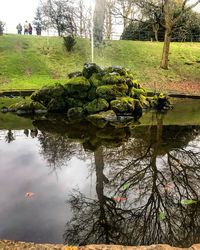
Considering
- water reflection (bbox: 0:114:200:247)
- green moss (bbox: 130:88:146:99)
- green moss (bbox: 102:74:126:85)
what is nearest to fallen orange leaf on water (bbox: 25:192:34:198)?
water reflection (bbox: 0:114:200:247)

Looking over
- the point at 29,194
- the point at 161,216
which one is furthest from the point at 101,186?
the point at 161,216

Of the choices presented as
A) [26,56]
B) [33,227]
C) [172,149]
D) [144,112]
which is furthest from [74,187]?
[26,56]

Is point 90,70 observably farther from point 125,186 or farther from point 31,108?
point 125,186

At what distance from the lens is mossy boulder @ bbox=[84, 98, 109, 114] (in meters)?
15.1

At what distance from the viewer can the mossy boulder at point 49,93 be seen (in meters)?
16.2

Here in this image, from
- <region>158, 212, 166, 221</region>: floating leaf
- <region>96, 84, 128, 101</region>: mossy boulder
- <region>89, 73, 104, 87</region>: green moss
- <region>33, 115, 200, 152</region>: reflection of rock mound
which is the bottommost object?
<region>33, 115, 200, 152</region>: reflection of rock mound

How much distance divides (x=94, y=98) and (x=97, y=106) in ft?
2.95

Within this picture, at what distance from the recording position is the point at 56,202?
622 cm

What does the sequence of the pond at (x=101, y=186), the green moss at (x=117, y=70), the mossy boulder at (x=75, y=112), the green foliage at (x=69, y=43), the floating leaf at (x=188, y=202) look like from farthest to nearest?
the green foliage at (x=69, y=43)
the green moss at (x=117, y=70)
the mossy boulder at (x=75, y=112)
the floating leaf at (x=188, y=202)
the pond at (x=101, y=186)

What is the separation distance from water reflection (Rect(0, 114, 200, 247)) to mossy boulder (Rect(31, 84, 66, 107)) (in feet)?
13.4

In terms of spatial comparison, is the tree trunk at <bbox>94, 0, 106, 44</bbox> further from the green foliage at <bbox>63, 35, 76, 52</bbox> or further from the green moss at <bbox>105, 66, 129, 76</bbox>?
the green moss at <bbox>105, 66, 129, 76</bbox>

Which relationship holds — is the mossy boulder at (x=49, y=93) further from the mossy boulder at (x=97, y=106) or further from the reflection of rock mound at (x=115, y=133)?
the reflection of rock mound at (x=115, y=133)

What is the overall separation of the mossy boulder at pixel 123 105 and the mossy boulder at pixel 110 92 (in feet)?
1.26

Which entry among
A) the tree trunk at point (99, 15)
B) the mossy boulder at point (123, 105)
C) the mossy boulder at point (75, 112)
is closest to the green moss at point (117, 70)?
the mossy boulder at point (123, 105)
